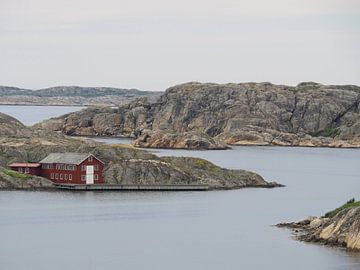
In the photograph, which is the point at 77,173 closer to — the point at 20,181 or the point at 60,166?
the point at 60,166

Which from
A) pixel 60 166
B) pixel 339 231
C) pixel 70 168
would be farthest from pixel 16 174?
pixel 339 231

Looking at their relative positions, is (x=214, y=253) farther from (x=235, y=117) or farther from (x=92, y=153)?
(x=235, y=117)

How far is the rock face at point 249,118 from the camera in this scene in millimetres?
180375

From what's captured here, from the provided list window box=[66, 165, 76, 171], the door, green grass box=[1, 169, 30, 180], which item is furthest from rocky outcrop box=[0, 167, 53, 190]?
the door

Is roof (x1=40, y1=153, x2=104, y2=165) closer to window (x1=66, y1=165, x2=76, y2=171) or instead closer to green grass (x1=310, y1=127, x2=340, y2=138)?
window (x1=66, y1=165, x2=76, y2=171)

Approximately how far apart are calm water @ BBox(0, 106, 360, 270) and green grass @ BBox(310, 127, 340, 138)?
79.3 metres

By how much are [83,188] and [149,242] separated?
27.2m

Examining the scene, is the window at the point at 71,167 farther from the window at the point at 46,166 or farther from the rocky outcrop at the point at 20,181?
the rocky outcrop at the point at 20,181

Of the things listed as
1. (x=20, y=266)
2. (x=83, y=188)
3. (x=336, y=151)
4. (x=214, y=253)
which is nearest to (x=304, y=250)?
(x=214, y=253)

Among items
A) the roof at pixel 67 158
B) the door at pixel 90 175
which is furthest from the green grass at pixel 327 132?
the door at pixel 90 175

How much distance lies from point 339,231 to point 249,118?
12506 centimetres

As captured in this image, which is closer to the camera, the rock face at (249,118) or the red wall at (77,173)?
the red wall at (77,173)

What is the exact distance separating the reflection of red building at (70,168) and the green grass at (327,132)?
100m

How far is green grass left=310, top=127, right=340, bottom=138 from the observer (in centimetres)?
18475
